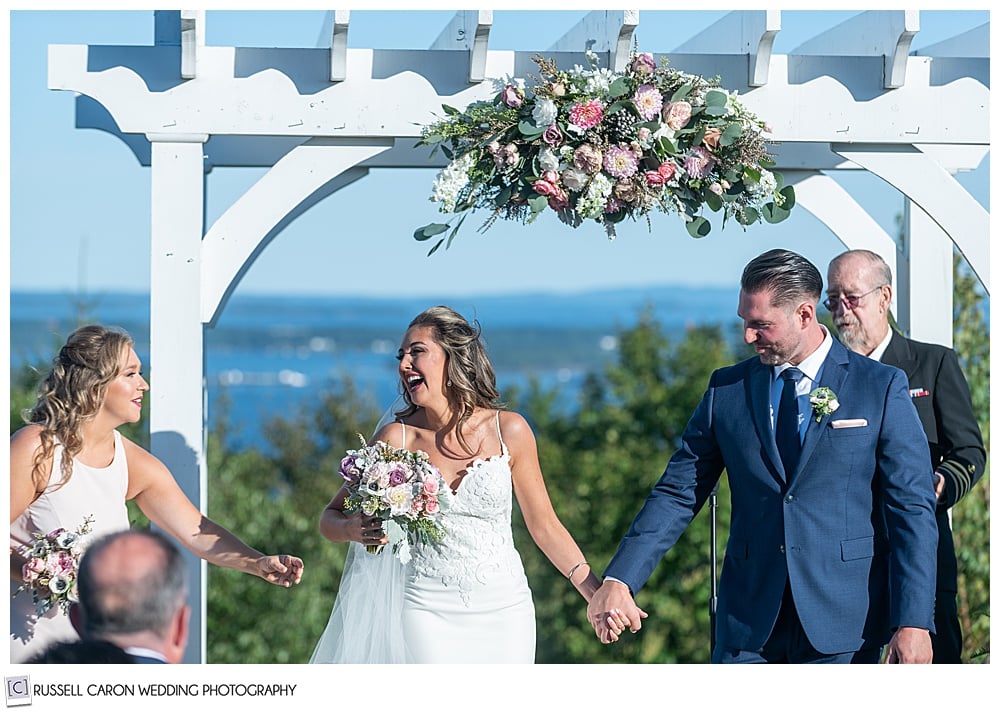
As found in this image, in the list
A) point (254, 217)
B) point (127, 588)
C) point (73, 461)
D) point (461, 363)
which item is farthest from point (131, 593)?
point (254, 217)

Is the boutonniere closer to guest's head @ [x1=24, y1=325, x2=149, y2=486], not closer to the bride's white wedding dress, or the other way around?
the bride's white wedding dress

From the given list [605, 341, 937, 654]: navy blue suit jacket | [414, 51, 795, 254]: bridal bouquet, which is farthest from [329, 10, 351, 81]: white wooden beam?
[605, 341, 937, 654]: navy blue suit jacket

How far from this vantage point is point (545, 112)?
5.06 meters

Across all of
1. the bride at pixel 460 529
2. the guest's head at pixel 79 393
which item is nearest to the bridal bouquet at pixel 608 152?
the bride at pixel 460 529

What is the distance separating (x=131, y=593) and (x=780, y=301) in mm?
2518

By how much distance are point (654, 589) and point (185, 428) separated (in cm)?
1141

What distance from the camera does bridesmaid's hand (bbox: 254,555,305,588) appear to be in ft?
16.7

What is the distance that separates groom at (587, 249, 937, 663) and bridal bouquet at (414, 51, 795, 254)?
1.30 feet

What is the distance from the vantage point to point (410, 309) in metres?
57.2

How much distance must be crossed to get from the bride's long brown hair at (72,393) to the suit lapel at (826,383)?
249 cm

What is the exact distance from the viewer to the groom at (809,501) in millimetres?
4828

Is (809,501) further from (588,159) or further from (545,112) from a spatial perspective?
(545,112)

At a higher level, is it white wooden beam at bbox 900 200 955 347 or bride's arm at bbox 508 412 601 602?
white wooden beam at bbox 900 200 955 347

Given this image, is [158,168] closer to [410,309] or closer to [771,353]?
[771,353]
